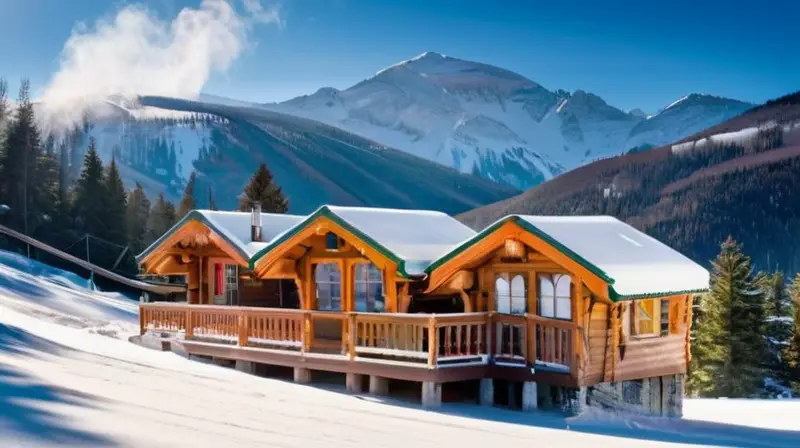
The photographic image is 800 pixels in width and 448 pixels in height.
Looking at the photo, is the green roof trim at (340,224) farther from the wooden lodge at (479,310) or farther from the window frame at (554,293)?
the window frame at (554,293)

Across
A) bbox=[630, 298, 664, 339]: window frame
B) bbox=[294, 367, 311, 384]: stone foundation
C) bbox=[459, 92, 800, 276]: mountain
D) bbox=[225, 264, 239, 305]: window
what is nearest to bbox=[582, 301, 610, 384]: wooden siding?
bbox=[630, 298, 664, 339]: window frame

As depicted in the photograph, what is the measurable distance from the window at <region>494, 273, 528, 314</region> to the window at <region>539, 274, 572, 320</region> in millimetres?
347

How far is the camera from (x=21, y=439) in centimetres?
661

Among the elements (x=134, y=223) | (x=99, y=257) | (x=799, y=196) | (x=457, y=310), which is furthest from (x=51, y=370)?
(x=799, y=196)

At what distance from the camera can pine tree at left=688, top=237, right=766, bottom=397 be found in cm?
4128

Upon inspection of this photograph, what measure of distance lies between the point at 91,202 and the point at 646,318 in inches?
1842

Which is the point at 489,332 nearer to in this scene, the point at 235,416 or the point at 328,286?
the point at 328,286

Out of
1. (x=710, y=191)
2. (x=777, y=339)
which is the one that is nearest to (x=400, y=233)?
(x=777, y=339)

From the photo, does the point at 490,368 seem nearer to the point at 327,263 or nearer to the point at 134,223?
the point at 327,263

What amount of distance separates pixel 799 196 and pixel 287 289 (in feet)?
472

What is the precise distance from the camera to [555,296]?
15.4 m

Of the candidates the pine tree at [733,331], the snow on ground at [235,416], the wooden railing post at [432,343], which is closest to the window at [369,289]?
the snow on ground at [235,416]

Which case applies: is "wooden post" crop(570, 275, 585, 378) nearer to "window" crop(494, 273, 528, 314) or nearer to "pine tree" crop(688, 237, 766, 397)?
"window" crop(494, 273, 528, 314)

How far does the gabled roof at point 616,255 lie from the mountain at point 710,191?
117 m
